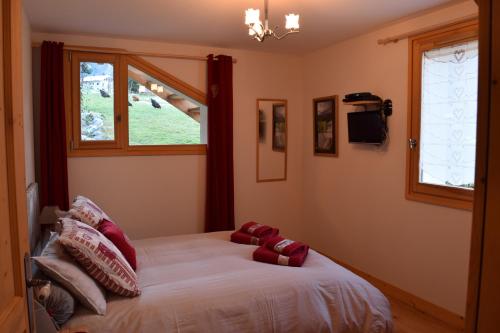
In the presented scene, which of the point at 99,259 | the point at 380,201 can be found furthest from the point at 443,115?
the point at 99,259

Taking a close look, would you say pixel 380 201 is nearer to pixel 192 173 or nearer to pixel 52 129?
pixel 192 173

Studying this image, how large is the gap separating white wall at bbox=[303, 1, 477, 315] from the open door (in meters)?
2.90

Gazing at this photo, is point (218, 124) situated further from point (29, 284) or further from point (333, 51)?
point (29, 284)

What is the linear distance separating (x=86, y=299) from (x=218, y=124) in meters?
2.63

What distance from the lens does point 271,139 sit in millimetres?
4691

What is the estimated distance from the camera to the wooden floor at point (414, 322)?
113 inches

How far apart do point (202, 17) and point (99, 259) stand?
2.19 m

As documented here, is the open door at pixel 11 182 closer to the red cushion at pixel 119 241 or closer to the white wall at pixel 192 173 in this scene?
the red cushion at pixel 119 241

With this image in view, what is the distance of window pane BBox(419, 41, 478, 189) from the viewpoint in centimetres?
282

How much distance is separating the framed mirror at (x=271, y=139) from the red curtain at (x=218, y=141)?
49 centimetres

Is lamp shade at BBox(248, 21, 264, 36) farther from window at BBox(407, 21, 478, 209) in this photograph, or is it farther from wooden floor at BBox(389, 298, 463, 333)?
wooden floor at BBox(389, 298, 463, 333)

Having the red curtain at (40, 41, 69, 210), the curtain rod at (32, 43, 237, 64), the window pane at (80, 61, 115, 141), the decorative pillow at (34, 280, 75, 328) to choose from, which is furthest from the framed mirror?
the decorative pillow at (34, 280, 75, 328)

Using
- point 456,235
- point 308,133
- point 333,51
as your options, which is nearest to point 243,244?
point 456,235

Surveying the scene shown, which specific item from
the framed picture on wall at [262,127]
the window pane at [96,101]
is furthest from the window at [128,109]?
the framed picture on wall at [262,127]
